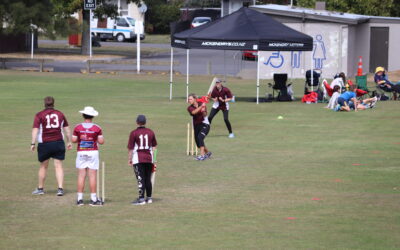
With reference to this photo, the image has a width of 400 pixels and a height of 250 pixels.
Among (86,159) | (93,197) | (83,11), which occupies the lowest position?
(93,197)

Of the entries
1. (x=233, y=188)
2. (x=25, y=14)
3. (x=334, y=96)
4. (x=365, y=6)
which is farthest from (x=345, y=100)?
(x=365, y=6)

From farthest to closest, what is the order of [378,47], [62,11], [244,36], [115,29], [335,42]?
[115,29], [62,11], [378,47], [335,42], [244,36]

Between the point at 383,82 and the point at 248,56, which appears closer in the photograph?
the point at 383,82

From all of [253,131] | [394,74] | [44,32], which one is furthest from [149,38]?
[253,131]

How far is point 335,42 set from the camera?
150 ft

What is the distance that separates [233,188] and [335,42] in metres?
30.8

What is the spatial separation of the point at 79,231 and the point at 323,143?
448 inches

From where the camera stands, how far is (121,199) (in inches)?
587

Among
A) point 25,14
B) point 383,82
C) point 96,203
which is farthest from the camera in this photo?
point 25,14

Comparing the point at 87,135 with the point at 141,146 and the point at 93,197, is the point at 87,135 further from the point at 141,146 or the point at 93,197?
the point at 93,197

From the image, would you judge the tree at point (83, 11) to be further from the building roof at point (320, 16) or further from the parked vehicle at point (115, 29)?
the parked vehicle at point (115, 29)

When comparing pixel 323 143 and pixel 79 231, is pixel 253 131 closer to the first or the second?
pixel 323 143

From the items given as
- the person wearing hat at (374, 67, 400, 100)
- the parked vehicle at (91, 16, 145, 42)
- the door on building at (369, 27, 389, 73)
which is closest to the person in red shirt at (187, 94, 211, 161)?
the person wearing hat at (374, 67, 400, 100)

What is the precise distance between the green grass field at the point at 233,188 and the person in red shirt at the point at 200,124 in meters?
0.30
